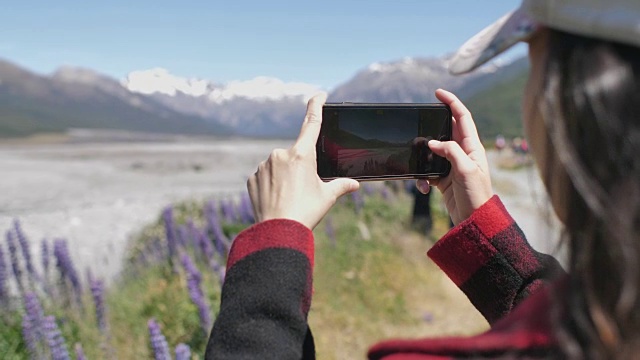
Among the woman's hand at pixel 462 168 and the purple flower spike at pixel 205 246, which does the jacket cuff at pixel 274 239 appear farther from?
the purple flower spike at pixel 205 246

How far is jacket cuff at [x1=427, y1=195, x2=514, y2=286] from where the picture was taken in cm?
174

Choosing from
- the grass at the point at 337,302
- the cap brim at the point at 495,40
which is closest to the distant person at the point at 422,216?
the grass at the point at 337,302

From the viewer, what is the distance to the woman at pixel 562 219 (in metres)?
0.96

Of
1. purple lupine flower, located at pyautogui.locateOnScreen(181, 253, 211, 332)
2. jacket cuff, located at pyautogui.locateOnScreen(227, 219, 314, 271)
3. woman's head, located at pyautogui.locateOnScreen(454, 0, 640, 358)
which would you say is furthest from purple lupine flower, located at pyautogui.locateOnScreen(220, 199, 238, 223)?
woman's head, located at pyautogui.locateOnScreen(454, 0, 640, 358)

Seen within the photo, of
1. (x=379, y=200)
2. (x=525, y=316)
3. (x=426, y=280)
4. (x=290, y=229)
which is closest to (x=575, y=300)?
(x=525, y=316)

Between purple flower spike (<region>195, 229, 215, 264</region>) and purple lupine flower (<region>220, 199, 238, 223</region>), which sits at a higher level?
purple flower spike (<region>195, 229, 215, 264</region>)

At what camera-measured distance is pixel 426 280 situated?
7.70m

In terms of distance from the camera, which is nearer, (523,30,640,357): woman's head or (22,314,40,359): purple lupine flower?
(523,30,640,357): woman's head

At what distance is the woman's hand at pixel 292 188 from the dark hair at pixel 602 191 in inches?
24.0

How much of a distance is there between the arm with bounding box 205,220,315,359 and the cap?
492mm

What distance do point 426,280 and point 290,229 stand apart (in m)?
6.52

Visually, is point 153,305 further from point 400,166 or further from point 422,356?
point 422,356

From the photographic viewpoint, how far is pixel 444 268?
1797 mm

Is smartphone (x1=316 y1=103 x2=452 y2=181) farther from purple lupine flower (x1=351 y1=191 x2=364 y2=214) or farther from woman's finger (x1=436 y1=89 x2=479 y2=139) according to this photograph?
purple lupine flower (x1=351 y1=191 x2=364 y2=214)
